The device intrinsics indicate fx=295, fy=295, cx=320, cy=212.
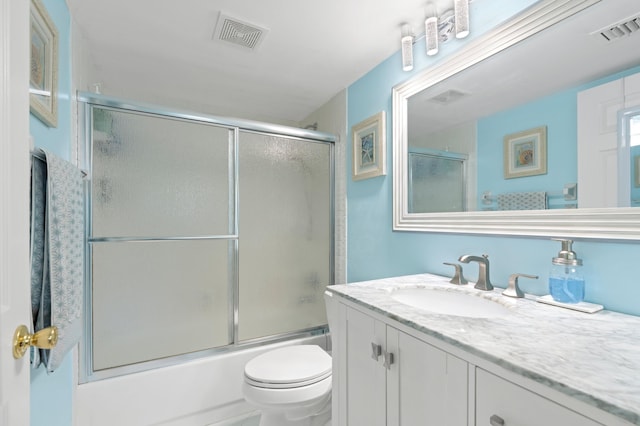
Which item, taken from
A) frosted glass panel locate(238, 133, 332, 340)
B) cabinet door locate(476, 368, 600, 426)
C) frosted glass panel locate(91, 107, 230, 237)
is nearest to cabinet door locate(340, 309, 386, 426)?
cabinet door locate(476, 368, 600, 426)

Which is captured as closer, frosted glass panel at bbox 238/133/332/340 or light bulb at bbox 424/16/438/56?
light bulb at bbox 424/16/438/56

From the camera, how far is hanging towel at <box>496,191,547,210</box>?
102 centimetres

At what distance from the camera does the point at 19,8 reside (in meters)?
0.57

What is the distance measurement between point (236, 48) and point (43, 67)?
91 centimetres

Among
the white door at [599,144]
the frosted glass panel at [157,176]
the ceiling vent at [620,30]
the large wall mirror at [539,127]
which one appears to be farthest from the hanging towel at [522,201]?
the frosted glass panel at [157,176]

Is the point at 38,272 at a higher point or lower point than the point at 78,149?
lower

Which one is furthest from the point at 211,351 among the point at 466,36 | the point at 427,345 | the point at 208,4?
the point at 466,36

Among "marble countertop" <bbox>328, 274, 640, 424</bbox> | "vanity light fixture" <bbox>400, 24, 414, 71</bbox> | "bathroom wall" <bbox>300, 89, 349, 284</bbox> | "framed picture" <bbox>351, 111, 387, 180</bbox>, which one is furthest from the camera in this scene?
"bathroom wall" <bbox>300, 89, 349, 284</bbox>

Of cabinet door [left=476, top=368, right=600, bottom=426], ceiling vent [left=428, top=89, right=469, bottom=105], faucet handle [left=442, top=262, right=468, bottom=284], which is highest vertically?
ceiling vent [left=428, top=89, right=469, bottom=105]

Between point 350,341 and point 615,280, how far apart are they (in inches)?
32.4

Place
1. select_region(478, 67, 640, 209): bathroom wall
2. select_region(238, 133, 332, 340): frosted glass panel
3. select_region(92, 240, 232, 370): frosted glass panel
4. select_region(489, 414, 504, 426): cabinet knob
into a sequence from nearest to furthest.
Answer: select_region(489, 414, 504, 426): cabinet knob, select_region(478, 67, 640, 209): bathroom wall, select_region(92, 240, 232, 370): frosted glass panel, select_region(238, 133, 332, 340): frosted glass panel

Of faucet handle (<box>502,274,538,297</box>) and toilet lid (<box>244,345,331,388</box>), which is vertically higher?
faucet handle (<box>502,274,538,297</box>)

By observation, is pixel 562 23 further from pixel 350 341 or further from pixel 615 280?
pixel 350 341

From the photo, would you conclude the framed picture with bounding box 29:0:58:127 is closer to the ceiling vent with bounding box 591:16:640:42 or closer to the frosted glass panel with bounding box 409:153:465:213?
the frosted glass panel with bounding box 409:153:465:213
